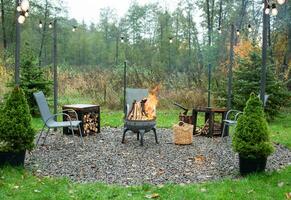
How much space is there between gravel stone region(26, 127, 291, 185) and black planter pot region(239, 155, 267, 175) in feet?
0.41

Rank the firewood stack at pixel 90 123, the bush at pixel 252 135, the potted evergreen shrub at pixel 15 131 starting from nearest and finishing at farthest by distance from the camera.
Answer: the bush at pixel 252 135
the potted evergreen shrub at pixel 15 131
the firewood stack at pixel 90 123

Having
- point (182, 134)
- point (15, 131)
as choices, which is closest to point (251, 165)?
point (182, 134)

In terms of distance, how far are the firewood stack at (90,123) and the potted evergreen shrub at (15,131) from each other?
7.52ft

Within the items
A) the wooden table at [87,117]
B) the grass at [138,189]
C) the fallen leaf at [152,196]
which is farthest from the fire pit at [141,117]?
the fallen leaf at [152,196]

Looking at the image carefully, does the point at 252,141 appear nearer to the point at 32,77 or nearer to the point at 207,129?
the point at 207,129

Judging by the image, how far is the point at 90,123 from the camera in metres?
6.95

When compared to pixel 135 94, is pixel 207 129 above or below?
below

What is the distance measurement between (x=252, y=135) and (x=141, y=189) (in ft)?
4.54

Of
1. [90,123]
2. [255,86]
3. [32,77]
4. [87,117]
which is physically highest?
[32,77]

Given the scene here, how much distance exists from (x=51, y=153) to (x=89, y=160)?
70cm

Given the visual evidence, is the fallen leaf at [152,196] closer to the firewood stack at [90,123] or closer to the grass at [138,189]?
the grass at [138,189]

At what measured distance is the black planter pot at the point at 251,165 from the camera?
4301 mm

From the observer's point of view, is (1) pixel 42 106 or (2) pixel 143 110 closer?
(1) pixel 42 106

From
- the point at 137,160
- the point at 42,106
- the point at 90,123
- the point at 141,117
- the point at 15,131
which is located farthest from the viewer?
the point at 90,123
